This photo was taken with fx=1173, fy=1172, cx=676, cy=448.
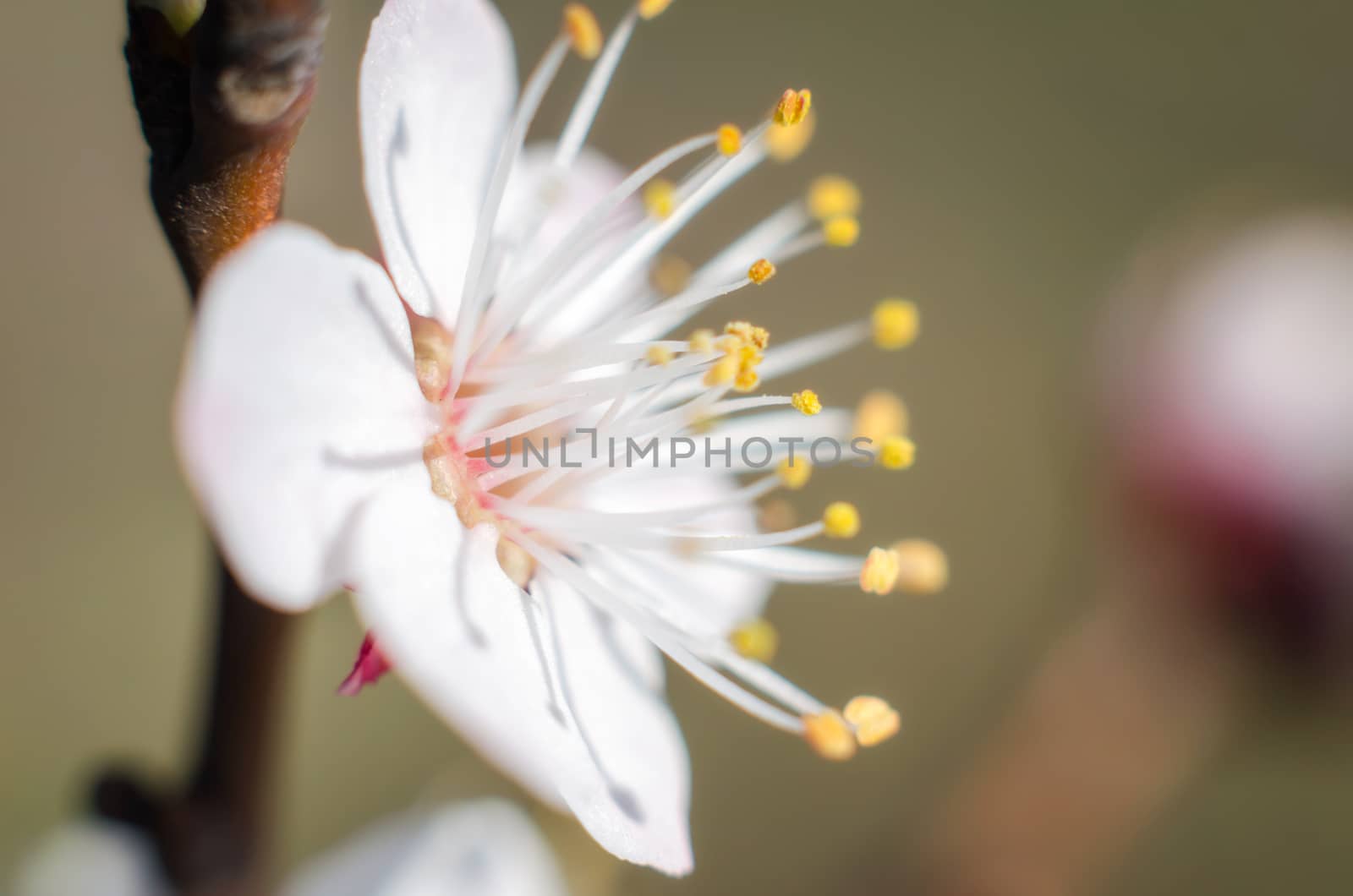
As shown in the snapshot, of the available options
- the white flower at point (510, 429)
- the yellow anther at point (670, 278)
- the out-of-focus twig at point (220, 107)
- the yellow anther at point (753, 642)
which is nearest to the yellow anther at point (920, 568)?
the white flower at point (510, 429)

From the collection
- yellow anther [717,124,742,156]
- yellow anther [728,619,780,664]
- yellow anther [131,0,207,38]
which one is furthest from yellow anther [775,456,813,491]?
yellow anther [131,0,207,38]

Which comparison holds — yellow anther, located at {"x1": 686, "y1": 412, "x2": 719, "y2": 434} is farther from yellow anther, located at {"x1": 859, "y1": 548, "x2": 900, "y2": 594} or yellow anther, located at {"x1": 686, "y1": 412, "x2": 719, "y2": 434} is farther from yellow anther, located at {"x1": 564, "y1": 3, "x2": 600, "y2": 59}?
yellow anther, located at {"x1": 564, "y1": 3, "x2": 600, "y2": 59}

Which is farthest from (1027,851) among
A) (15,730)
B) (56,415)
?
(56,415)

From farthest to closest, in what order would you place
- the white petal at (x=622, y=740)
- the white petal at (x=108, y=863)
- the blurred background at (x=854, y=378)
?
the blurred background at (x=854, y=378), the white petal at (x=108, y=863), the white petal at (x=622, y=740)

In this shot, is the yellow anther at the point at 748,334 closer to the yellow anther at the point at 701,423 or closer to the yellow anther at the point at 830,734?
the yellow anther at the point at 701,423

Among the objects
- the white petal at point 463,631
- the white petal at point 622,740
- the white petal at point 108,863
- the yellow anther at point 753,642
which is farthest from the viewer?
the white petal at point 108,863

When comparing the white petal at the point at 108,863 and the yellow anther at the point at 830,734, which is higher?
the yellow anther at the point at 830,734
